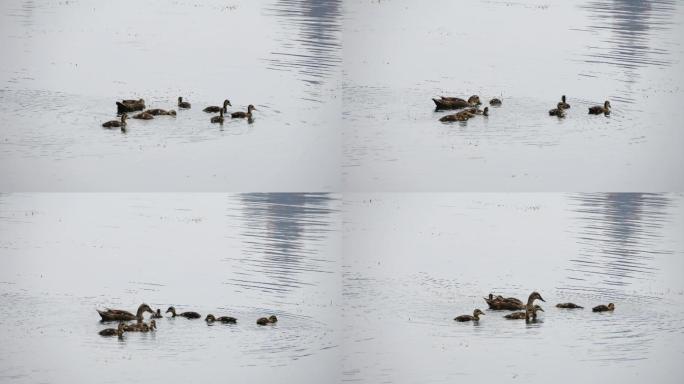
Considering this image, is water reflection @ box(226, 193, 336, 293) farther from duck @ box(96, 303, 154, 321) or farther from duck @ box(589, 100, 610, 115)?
duck @ box(589, 100, 610, 115)

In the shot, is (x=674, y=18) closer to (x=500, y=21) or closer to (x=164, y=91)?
(x=500, y=21)

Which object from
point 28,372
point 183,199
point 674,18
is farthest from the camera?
point 674,18

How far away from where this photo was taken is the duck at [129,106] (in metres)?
11.1

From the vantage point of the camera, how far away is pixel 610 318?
1100 centimetres

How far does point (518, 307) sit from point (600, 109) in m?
1.83

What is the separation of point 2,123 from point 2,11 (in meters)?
0.89

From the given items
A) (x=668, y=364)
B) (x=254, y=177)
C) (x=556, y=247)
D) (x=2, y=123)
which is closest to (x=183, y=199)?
(x=254, y=177)

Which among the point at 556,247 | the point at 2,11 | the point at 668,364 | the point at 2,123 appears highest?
the point at 2,11

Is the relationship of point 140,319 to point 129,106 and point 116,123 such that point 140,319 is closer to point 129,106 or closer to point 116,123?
point 116,123

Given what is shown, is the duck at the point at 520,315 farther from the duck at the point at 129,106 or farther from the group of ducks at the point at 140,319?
the duck at the point at 129,106

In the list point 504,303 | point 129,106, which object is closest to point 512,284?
point 504,303

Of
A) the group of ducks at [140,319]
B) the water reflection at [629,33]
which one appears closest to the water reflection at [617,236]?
the water reflection at [629,33]

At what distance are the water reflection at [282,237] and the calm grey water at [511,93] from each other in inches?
14.5

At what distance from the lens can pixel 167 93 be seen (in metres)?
11.5
